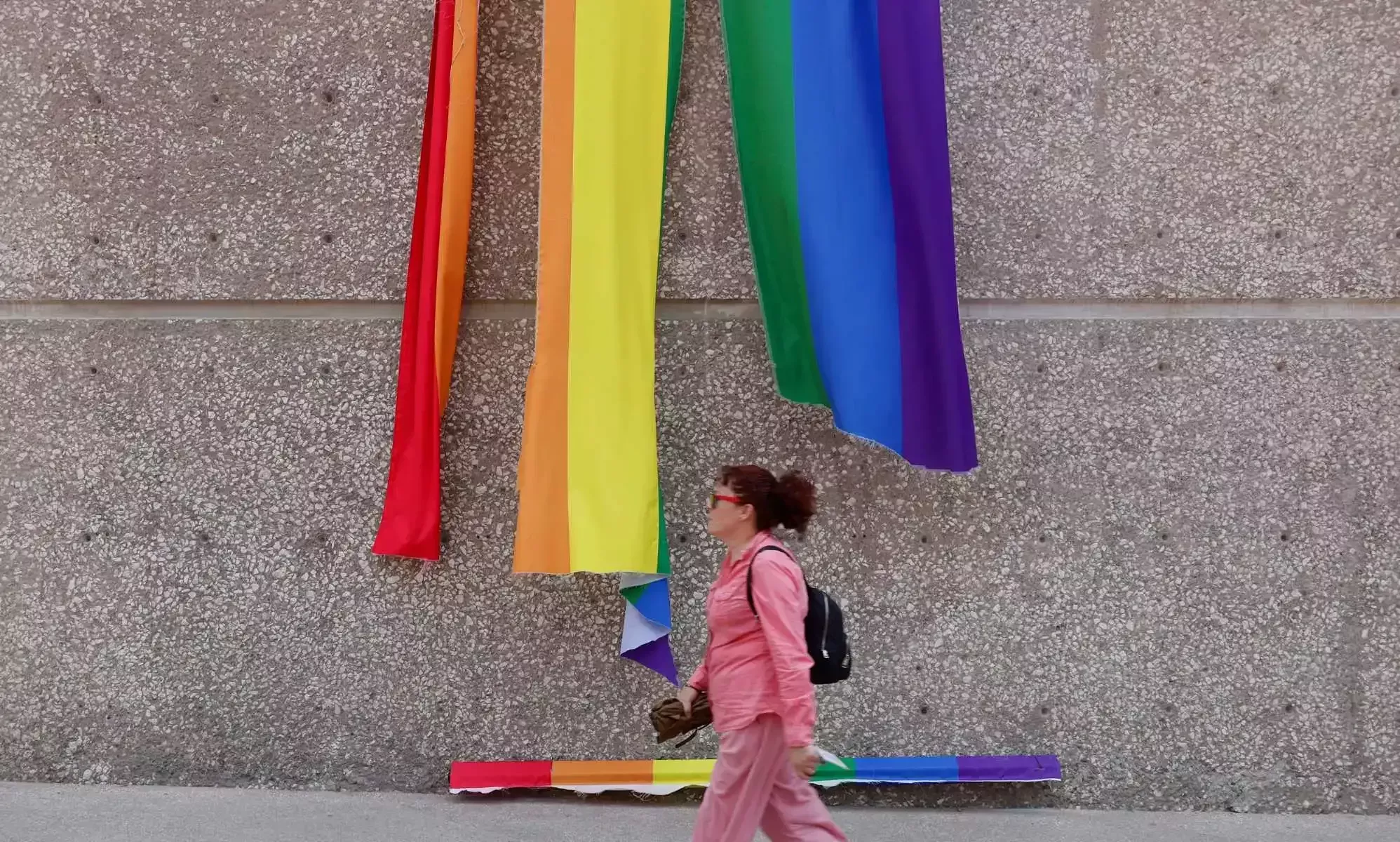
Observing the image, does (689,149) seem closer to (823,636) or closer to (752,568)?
(752,568)

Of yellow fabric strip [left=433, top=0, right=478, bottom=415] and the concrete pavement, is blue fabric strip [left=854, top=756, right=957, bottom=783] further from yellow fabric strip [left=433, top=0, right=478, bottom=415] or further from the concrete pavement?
yellow fabric strip [left=433, top=0, right=478, bottom=415]

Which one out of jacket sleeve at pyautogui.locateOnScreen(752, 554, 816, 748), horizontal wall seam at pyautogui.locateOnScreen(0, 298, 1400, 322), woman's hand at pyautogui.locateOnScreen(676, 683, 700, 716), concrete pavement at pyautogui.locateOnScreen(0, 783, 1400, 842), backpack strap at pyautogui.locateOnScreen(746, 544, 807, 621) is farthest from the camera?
horizontal wall seam at pyautogui.locateOnScreen(0, 298, 1400, 322)

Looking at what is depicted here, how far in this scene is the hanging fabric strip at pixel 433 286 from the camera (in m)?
4.04

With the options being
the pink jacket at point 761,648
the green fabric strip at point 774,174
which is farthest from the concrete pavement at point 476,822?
the green fabric strip at point 774,174

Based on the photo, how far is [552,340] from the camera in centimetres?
389

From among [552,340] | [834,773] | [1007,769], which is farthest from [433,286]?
[1007,769]

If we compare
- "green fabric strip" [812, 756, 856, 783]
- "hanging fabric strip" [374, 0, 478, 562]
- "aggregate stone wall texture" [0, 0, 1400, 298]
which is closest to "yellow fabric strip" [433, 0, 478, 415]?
"hanging fabric strip" [374, 0, 478, 562]

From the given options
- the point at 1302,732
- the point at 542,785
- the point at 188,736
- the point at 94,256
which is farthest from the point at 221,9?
the point at 1302,732

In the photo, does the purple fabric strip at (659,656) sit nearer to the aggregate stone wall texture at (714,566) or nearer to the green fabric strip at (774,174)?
the aggregate stone wall texture at (714,566)

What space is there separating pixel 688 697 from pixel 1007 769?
5.30 ft

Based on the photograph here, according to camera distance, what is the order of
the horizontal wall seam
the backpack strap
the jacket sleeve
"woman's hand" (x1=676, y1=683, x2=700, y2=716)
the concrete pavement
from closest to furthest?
the jacket sleeve, the backpack strap, "woman's hand" (x1=676, y1=683, x2=700, y2=716), the concrete pavement, the horizontal wall seam

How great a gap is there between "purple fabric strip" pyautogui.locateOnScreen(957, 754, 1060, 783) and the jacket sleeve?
5.19 feet

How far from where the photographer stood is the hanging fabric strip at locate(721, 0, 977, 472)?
12.7 feet

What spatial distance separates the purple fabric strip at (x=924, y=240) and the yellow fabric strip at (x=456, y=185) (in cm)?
148
